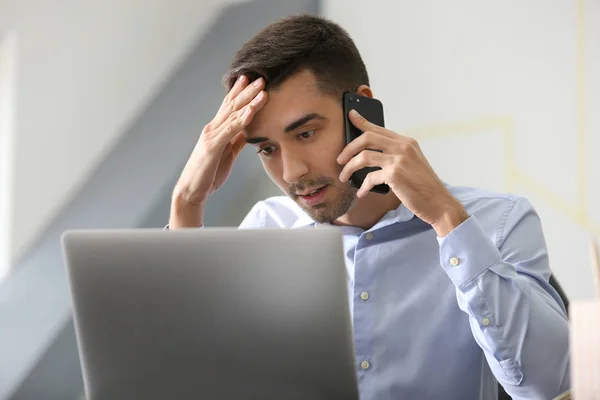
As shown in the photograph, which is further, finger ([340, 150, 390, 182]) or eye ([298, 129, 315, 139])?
eye ([298, 129, 315, 139])

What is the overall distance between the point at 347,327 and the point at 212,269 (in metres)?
0.19

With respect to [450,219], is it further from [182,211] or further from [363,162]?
[182,211]

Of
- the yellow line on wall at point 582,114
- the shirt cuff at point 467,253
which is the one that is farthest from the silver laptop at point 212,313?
the yellow line on wall at point 582,114

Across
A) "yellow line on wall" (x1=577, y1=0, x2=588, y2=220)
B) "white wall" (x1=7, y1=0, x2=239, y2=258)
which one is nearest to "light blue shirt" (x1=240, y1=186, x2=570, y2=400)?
"yellow line on wall" (x1=577, y1=0, x2=588, y2=220)

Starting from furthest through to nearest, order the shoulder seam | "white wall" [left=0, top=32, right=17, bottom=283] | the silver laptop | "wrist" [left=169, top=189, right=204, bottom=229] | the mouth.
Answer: "white wall" [left=0, top=32, right=17, bottom=283]
"wrist" [left=169, top=189, right=204, bottom=229]
the mouth
the shoulder seam
the silver laptop

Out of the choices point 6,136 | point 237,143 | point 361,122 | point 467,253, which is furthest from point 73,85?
point 467,253

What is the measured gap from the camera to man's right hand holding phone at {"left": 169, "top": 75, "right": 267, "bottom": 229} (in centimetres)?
147

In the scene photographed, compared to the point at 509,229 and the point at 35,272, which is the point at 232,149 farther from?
the point at 35,272

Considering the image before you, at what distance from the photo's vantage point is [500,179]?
231 centimetres

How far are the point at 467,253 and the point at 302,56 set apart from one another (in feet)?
1.97

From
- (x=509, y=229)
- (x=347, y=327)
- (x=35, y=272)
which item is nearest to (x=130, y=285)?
(x=347, y=327)

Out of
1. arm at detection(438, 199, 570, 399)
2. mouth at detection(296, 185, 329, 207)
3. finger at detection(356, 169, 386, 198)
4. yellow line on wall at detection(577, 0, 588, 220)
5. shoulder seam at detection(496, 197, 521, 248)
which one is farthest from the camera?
yellow line on wall at detection(577, 0, 588, 220)

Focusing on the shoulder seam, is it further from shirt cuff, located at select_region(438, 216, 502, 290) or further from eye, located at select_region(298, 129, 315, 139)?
eye, located at select_region(298, 129, 315, 139)

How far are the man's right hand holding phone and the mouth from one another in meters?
0.20
